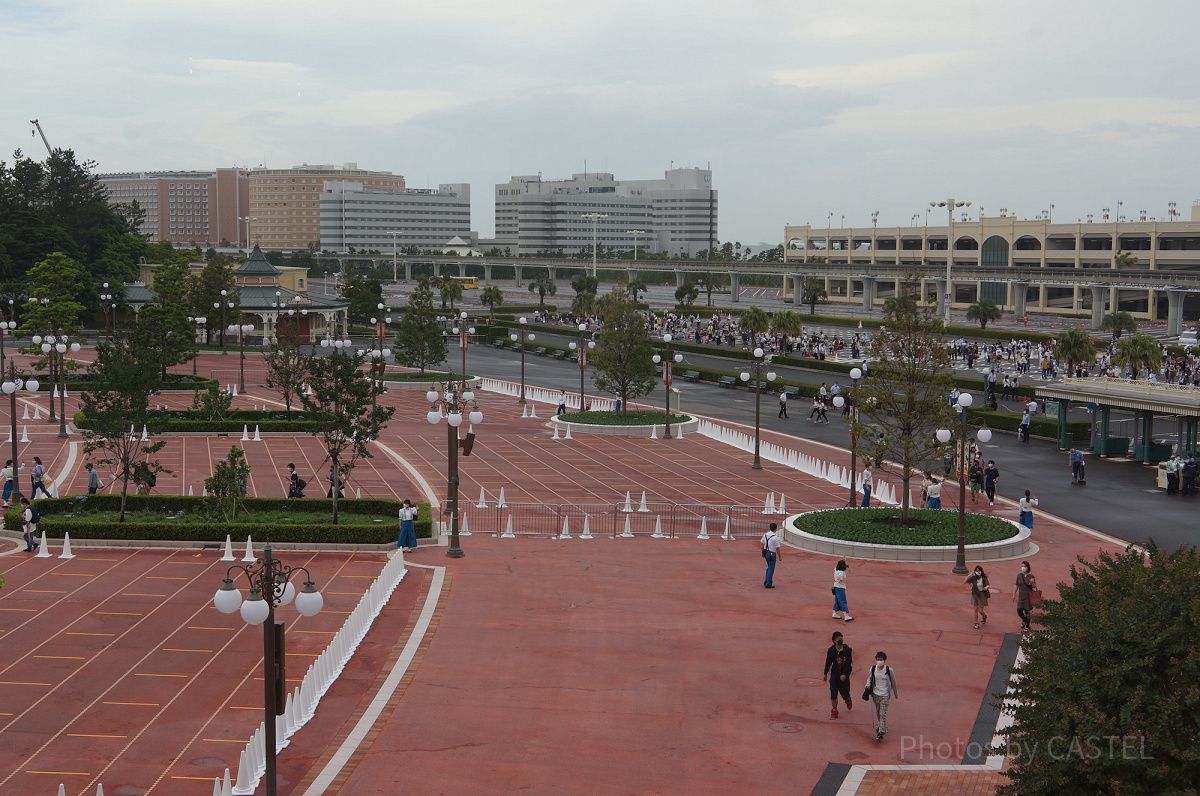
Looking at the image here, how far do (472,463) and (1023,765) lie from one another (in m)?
26.4

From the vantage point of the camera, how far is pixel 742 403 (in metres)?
50.6

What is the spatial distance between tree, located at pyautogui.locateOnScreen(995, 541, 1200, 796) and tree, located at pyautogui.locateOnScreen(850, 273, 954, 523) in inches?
612

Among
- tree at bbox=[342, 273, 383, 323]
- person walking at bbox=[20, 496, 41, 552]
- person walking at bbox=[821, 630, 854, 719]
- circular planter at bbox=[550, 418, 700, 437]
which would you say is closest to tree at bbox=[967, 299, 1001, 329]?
tree at bbox=[342, 273, 383, 323]

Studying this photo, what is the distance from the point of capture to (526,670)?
53.9ft

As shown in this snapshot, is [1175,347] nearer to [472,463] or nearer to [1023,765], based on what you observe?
[472,463]

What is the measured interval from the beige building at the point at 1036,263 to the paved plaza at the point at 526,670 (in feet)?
211

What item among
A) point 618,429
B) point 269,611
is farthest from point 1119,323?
point 269,611

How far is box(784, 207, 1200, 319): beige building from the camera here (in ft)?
295

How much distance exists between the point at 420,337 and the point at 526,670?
3938 centimetres

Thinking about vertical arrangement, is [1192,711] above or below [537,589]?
above

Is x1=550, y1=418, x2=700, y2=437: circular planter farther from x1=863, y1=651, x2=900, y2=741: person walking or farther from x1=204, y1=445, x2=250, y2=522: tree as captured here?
x1=863, y1=651, x2=900, y2=741: person walking

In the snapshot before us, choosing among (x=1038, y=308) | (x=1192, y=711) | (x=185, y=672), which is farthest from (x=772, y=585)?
(x=1038, y=308)

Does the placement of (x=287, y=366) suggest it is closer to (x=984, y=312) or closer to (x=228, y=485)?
(x=228, y=485)

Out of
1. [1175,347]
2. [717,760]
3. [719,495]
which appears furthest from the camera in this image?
[1175,347]
